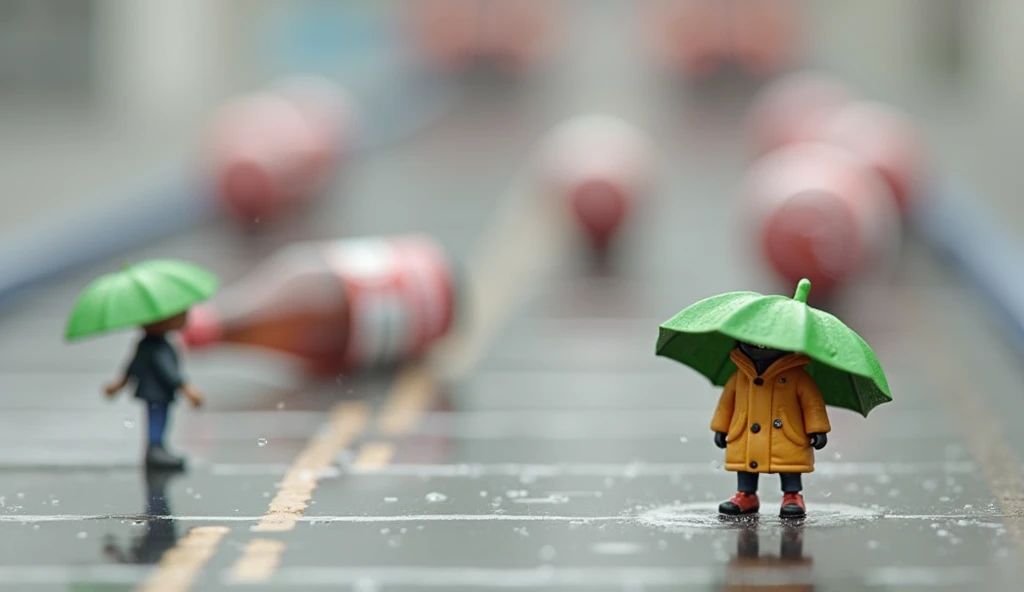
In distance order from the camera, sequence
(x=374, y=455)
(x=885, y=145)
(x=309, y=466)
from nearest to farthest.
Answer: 1. (x=309, y=466)
2. (x=374, y=455)
3. (x=885, y=145)

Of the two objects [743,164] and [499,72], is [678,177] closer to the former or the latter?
[743,164]

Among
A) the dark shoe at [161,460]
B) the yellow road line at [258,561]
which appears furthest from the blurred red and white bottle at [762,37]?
the yellow road line at [258,561]

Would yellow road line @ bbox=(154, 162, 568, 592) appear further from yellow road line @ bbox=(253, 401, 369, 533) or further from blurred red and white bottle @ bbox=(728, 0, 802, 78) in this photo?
blurred red and white bottle @ bbox=(728, 0, 802, 78)

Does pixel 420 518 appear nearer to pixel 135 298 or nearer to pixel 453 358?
pixel 135 298

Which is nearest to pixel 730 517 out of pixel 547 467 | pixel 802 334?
pixel 802 334

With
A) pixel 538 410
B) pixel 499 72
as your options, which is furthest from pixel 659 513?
pixel 499 72

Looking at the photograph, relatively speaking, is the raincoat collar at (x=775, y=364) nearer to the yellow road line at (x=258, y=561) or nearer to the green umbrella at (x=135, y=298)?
the yellow road line at (x=258, y=561)
